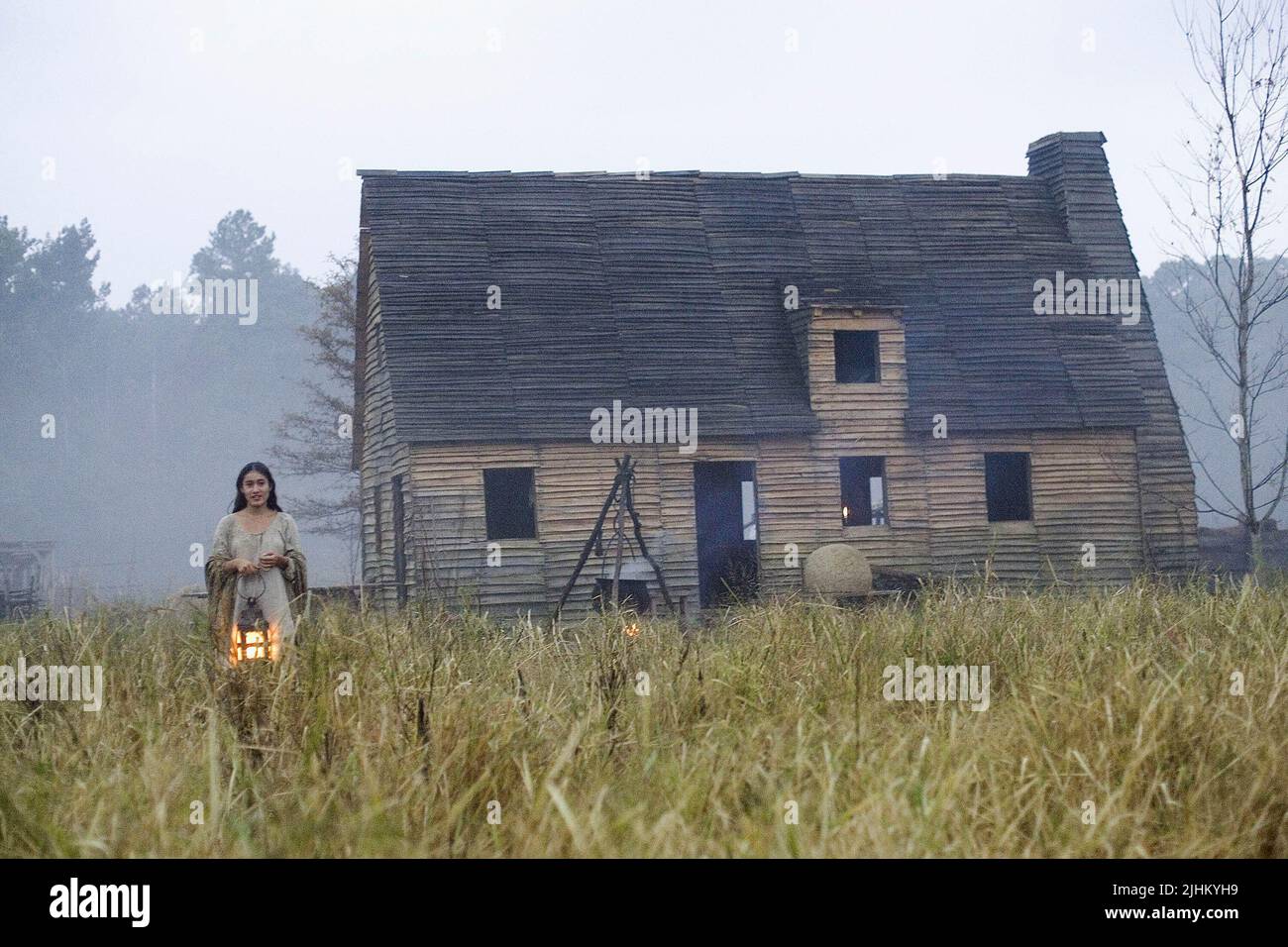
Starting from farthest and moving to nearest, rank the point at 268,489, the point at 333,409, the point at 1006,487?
the point at 333,409 → the point at 1006,487 → the point at 268,489

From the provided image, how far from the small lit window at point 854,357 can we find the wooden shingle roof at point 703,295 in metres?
1.01

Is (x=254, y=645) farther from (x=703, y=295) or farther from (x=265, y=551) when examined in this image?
(x=703, y=295)

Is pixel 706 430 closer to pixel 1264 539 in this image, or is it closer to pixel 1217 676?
pixel 1264 539

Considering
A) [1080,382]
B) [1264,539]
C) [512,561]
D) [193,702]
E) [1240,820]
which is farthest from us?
[1264,539]

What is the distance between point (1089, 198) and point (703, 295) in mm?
7940

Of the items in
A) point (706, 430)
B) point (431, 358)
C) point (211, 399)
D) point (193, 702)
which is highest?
point (211, 399)

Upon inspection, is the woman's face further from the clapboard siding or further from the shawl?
the clapboard siding

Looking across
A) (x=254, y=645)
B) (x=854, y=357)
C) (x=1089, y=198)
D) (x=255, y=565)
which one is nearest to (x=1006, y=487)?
(x=854, y=357)

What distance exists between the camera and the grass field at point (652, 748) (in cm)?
475

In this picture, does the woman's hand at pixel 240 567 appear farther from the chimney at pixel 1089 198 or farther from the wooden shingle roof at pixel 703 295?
the chimney at pixel 1089 198

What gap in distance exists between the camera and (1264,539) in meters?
23.5

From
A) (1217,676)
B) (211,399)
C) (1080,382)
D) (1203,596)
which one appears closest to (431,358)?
(1080,382)

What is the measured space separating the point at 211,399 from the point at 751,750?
71767mm

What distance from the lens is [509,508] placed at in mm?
22422
